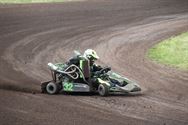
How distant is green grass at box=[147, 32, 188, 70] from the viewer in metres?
20.7

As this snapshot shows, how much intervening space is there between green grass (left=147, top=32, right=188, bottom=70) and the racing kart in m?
4.56

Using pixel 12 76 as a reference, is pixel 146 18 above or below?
above

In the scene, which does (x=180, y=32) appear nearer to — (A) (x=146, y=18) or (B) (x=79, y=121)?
(A) (x=146, y=18)

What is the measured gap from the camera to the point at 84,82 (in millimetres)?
15906

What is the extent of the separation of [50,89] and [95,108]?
8.50 ft

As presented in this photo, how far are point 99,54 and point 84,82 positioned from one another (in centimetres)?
735

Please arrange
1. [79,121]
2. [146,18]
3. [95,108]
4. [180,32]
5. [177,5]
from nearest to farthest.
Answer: [79,121] < [95,108] < [180,32] < [146,18] < [177,5]

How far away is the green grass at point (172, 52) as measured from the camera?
2073 cm

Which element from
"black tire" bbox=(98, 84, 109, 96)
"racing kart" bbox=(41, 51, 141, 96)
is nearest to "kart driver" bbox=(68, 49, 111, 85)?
"racing kart" bbox=(41, 51, 141, 96)

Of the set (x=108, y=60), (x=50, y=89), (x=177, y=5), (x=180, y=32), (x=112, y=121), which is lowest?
(x=112, y=121)

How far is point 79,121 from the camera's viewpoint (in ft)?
40.8

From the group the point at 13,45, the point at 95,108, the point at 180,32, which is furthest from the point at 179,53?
the point at 95,108

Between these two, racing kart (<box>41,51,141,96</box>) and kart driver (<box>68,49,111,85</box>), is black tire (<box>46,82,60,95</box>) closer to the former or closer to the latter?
racing kart (<box>41,51,141,96</box>)

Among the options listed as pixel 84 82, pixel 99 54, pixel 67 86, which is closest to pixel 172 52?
pixel 99 54
